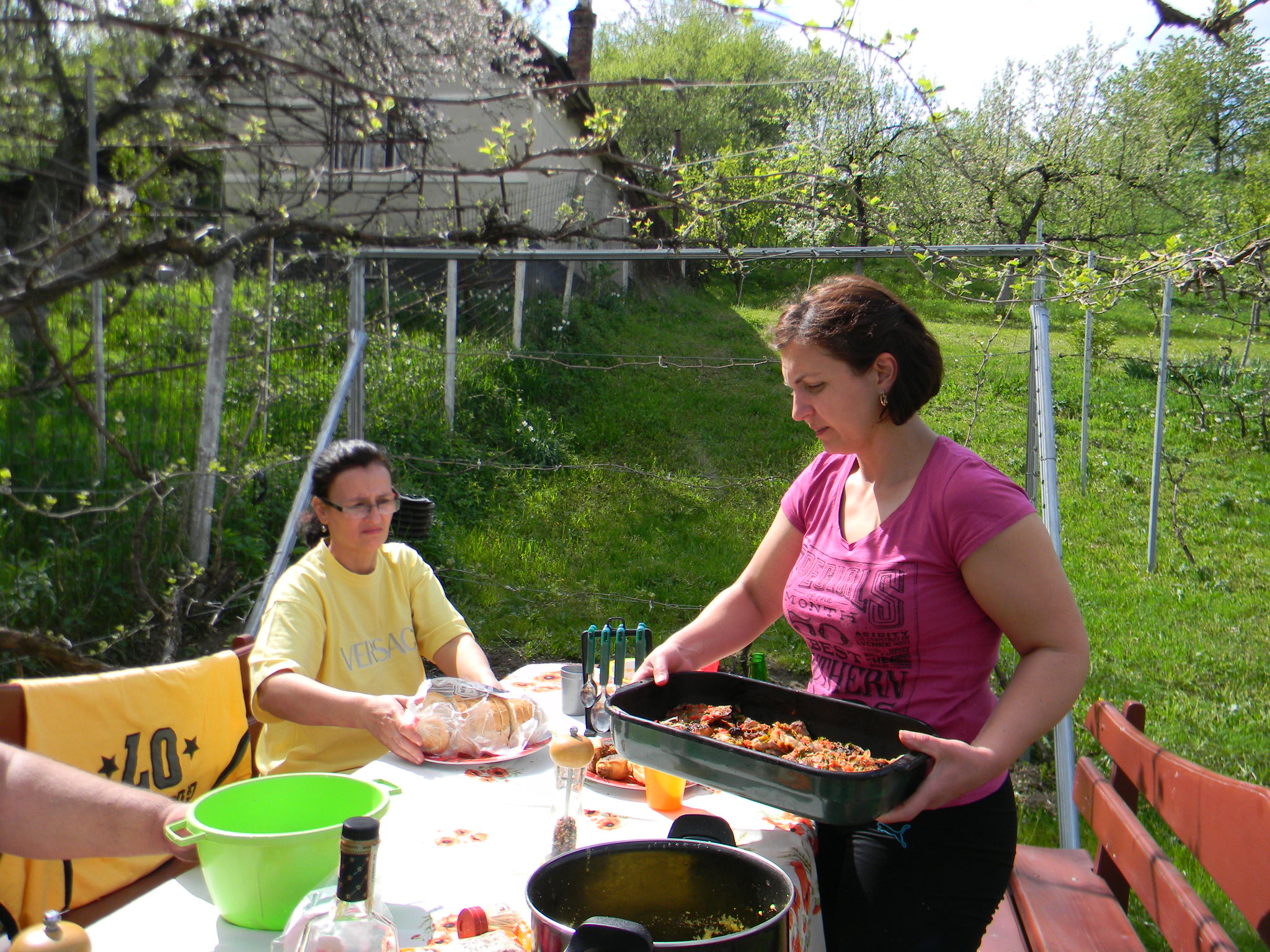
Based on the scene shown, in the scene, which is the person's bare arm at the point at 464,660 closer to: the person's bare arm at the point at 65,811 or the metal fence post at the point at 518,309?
the person's bare arm at the point at 65,811

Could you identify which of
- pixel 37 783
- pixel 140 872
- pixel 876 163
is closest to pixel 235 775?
pixel 140 872

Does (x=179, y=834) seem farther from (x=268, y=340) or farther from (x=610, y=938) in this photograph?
(x=268, y=340)

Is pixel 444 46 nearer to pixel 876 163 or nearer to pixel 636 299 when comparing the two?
pixel 636 299

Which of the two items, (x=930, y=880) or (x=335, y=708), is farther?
(x=335, y=708)

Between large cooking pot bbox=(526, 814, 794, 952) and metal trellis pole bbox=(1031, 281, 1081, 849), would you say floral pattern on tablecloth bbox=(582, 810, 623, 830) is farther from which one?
metal trellis pole bbox=(1031, 281, 1081, 849)

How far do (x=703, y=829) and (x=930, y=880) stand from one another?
58 cm

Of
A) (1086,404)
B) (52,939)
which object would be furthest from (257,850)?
(1086,404)

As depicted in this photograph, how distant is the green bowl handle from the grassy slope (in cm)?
293

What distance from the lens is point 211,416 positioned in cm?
401

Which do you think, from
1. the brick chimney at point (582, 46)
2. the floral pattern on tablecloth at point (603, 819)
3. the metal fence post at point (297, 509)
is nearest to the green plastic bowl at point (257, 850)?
the floral pattern on tablecloth at point (603, 819)

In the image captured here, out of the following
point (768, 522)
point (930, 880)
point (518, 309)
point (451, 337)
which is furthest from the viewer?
point (518, 309)

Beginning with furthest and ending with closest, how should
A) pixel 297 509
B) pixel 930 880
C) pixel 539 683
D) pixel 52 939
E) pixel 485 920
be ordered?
1. pixel 297 509
2. pixel 539 683
3. pixel 930 880
4. pixel 485 920
5. pixel 52 939

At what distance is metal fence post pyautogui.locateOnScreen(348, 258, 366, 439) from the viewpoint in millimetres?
4262

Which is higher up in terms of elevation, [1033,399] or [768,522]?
[1033,399]
